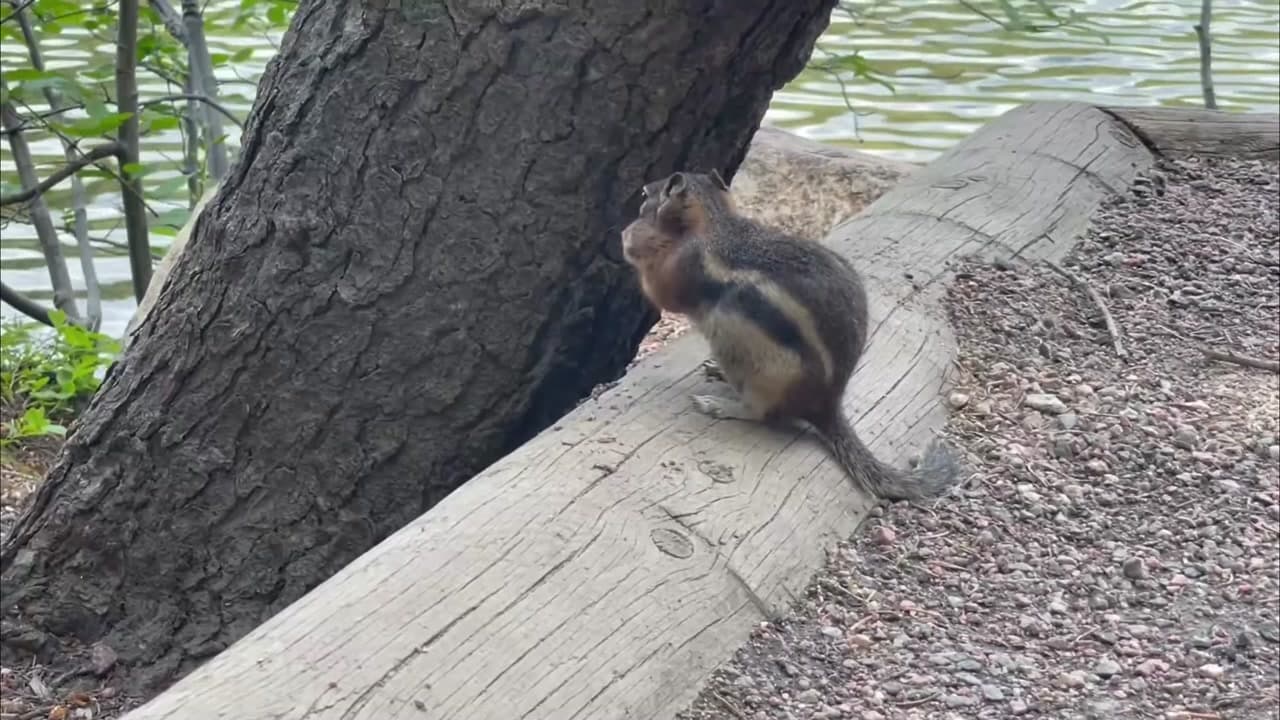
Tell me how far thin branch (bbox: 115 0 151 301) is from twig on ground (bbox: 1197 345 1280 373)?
2872 millimetres

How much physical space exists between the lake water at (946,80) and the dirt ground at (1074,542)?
2.98 m

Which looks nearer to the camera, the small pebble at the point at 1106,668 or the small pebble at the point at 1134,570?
the small pebble at the point at 1106,668

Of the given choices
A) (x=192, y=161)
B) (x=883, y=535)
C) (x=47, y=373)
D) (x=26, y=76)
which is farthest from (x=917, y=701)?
(x=47, y=373)

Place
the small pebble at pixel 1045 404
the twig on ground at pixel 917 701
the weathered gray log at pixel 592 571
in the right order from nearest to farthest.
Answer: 1. the weathered gray log at pixel 592 571
2. the twig on ground at pixel 917 701
3. the small pebble at pixel 1045 404

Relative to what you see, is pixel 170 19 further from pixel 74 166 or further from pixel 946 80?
pixel 946 80

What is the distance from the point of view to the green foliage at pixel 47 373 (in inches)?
182

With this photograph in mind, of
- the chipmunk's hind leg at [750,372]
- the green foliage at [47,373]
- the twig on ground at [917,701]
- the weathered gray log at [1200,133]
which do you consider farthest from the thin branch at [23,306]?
the weathered gray log at [1200,133]

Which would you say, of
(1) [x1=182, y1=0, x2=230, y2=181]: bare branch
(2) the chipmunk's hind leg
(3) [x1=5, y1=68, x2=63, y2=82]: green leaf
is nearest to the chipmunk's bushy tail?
(2) the chipmunk's hind leg

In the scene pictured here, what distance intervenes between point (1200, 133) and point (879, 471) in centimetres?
286

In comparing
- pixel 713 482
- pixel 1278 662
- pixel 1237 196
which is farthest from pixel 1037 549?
pixel 1237 196

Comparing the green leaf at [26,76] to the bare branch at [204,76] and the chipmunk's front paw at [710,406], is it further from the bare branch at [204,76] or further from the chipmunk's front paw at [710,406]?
the chipmunk's front paw at [710,406]

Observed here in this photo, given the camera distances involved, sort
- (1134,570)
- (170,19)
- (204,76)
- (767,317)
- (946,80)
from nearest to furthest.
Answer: (1134,570) → (767,317) → (204,76) → (170,19) → (946,80)

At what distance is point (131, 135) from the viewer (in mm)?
4500

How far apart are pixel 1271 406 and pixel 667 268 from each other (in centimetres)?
158
